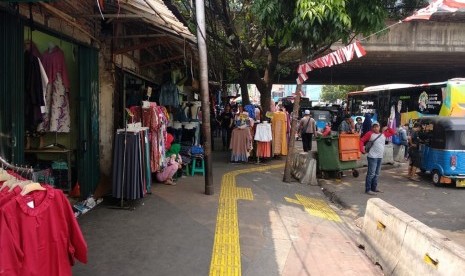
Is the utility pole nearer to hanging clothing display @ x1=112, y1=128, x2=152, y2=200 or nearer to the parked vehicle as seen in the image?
hanging clothing display @ x1=112, y1=128, x2=152, y2=200

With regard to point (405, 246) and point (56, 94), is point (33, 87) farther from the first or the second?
point (405, 246)

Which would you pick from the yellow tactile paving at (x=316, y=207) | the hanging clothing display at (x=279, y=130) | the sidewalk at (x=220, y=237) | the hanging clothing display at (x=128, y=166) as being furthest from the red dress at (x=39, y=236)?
the hanging clothing display at (x=279, y=130)

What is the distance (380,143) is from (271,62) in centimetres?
613

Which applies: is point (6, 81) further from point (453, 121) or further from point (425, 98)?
point (425, 98)

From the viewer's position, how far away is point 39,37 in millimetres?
6953

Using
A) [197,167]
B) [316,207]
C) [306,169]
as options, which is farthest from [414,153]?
[197,167]

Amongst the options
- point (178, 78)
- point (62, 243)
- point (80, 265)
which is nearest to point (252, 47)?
point (178, 78)

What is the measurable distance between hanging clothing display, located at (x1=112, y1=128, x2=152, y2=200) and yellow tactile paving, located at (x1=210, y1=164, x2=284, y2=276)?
1.40 metres

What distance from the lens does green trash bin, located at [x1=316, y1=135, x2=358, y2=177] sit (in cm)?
1170

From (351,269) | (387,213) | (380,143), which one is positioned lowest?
(351,269)

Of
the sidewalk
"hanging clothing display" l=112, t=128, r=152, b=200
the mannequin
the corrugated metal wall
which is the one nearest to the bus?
the sidewalk

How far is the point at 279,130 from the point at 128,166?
27.8ft

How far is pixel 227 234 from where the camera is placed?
6180mm

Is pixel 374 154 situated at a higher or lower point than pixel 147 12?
lower
